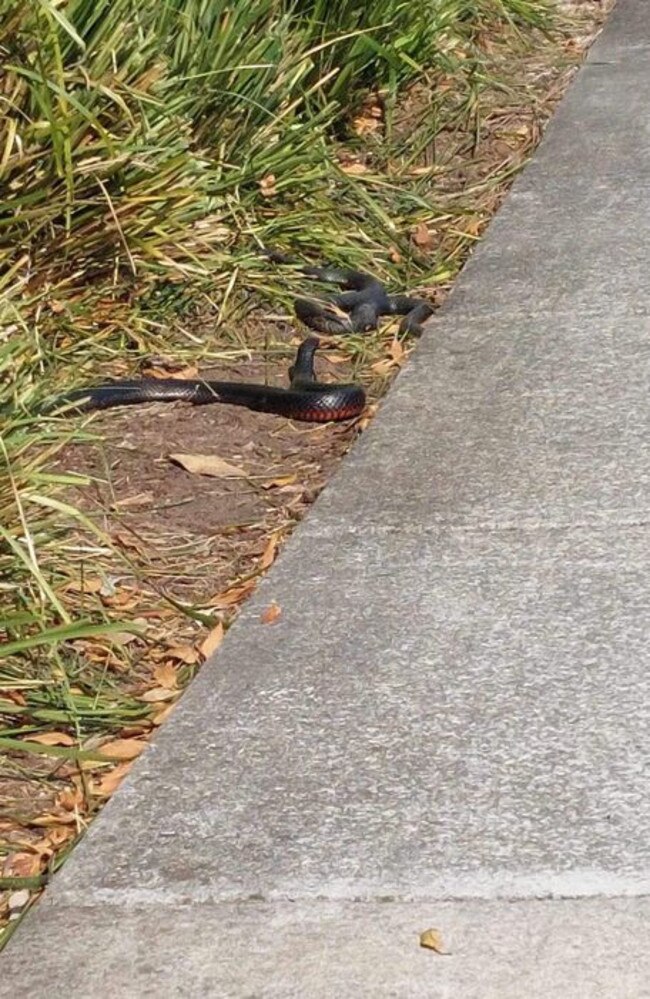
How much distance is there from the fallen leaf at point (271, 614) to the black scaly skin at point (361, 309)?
74.2 inches

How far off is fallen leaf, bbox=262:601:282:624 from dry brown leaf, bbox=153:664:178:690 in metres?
0.16

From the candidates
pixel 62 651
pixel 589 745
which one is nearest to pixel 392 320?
pixel 62 651

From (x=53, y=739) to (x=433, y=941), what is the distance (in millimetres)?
1076

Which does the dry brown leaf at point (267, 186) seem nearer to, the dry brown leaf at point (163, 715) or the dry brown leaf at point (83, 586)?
the dry brown leaf at point (83, 586)

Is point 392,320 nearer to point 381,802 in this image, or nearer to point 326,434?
point 326,434

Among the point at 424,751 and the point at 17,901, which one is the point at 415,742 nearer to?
the point at 424,751

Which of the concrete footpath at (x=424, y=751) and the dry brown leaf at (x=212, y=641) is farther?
the dry brown leaf at (x=212, y=641)

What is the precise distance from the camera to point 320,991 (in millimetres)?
2686

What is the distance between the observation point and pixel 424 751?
10.8 ft

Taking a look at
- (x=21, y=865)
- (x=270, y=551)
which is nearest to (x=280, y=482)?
(x=270, y=551)

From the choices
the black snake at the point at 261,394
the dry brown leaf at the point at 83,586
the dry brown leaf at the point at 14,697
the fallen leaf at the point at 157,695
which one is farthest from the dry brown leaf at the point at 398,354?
the dry brown leaf at the point at 14,697

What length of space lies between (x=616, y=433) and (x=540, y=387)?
15.8 inches

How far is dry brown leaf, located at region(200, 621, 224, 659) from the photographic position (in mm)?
3873

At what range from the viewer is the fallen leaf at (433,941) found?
2.74 meters
